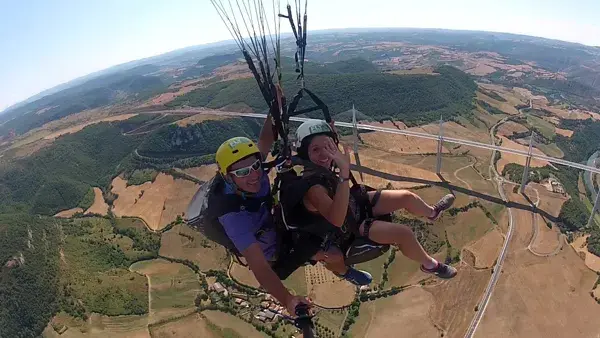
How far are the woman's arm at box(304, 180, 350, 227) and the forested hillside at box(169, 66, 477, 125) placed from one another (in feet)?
166

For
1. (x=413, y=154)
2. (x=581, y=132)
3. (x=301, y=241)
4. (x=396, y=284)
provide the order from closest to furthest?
(x=301, y=241) < (x=396, y=284) < (x=413, y=154) < (x=581, y=132)

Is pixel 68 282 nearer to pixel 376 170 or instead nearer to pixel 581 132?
pixel 376 170

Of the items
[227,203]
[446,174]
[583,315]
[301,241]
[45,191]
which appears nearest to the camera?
[227,203]

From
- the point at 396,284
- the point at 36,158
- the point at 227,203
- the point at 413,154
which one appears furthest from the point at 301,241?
the point at 36,158

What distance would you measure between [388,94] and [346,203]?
192 feet

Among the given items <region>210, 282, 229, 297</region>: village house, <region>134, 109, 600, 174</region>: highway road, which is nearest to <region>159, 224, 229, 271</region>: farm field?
<region>210, 282, 229, 297</region>: village house

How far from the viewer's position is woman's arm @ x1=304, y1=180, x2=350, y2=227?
3.05 meters

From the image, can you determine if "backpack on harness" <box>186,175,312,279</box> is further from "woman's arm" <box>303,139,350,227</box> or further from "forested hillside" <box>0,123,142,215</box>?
"forested hillside" <box>0,123,142,215</box>

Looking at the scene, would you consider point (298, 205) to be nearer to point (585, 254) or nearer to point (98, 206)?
point (585, 254)

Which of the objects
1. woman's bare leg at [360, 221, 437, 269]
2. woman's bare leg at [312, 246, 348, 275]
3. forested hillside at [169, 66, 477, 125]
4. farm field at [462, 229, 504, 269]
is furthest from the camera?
forested hillside at [169, 66, 477, 125]

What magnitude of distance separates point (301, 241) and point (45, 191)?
53.1 m

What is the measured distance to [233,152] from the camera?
3.31 m

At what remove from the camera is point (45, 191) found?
155ft

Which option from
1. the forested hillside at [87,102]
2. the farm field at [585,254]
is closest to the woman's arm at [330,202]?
the farm field at [585,254]
